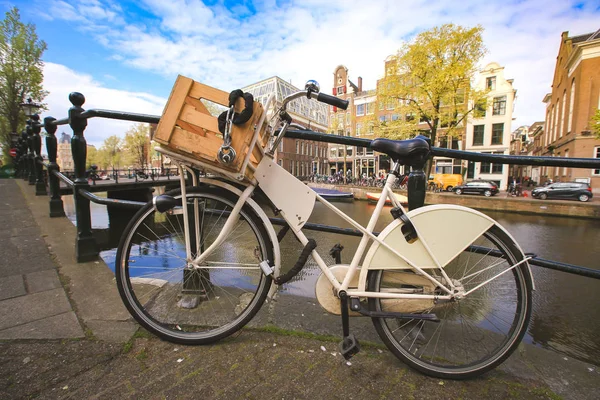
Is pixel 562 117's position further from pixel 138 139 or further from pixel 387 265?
pixel 138 139

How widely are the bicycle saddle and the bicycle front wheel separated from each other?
0.79m

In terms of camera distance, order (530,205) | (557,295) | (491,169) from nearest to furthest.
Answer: (557,295) → (530,205) → (491,169)

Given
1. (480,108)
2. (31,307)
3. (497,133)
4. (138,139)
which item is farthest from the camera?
(138,139)

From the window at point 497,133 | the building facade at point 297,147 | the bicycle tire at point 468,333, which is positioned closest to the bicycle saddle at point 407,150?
the bicycle tire at point 468,333

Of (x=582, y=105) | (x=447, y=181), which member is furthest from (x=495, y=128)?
(x=447, y=181)

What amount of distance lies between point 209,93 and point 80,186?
209 cm

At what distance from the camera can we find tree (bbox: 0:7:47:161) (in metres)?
24.8

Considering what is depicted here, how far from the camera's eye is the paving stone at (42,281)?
6.40ft

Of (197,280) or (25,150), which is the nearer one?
(197,280)

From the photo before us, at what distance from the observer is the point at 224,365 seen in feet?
4.33

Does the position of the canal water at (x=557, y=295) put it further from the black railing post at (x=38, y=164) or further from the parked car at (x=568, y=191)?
the parked car at (x=568, y=191)

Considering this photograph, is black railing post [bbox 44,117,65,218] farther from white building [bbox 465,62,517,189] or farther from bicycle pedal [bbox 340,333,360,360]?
white building [bbox 465,62,517,189]

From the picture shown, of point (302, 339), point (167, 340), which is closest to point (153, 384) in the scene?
point (167, 340)

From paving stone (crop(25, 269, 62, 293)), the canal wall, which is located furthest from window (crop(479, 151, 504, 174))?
paving stone (crop(25, 269, 62, 293))
